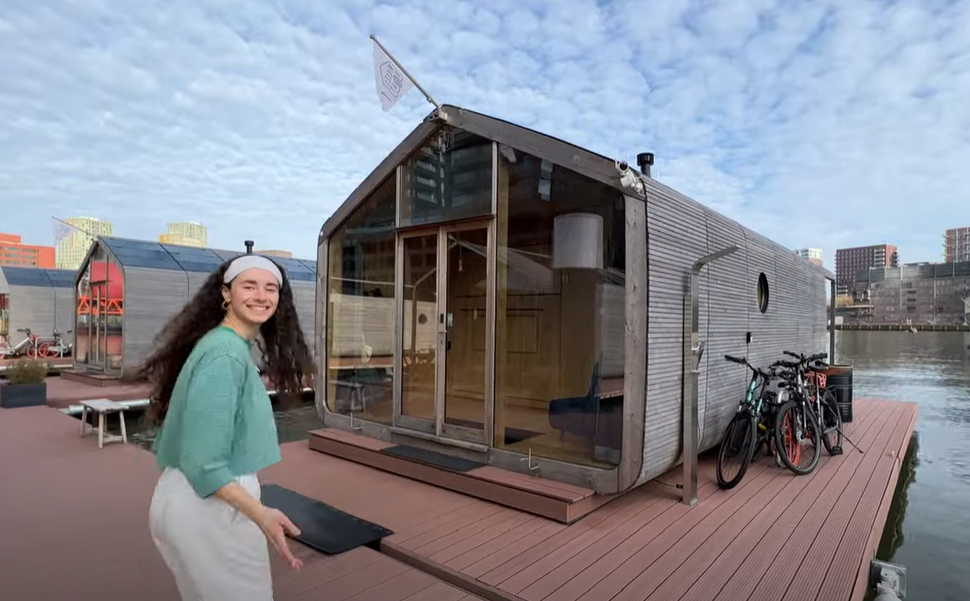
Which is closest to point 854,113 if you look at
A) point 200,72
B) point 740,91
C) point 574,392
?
point 740,91

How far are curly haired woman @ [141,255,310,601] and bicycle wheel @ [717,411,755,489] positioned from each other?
140 inches

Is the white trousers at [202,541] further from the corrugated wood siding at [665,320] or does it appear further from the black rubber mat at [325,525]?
the corrugated wood siding at [665,320]

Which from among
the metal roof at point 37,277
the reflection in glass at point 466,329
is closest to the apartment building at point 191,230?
the metal roof at point 37,277

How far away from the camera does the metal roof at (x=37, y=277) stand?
50.9 feet

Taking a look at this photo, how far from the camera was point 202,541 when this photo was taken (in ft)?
4.13

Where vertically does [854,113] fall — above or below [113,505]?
above

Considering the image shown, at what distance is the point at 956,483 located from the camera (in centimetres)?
532

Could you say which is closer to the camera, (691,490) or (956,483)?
(691,490)

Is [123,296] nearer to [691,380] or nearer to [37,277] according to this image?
[37,277]

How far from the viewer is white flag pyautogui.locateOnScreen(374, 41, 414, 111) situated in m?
4.26

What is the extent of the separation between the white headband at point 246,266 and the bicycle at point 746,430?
12.0 ft

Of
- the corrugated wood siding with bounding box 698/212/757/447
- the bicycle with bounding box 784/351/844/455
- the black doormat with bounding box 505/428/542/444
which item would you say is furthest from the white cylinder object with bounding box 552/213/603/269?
the bicycle with bounding box 784/351/844/455

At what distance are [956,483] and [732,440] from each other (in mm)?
2974

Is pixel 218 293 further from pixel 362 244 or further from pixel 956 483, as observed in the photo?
pixel 956 483
